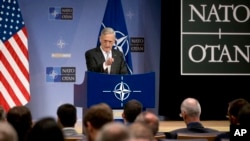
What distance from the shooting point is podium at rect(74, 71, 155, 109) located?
7.23 meters

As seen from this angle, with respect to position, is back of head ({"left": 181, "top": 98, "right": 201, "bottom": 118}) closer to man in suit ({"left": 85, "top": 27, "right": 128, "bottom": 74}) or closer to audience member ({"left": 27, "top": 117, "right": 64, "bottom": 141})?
man in suit ({"left": 85, "top": 27, "right": 128, "bottom": 74})

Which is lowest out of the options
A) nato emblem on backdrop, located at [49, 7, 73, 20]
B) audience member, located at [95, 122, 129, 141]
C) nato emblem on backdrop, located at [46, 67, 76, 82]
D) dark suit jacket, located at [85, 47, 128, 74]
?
audience member, located at [95, 122, 129, 141]

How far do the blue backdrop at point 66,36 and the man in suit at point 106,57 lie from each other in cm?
248

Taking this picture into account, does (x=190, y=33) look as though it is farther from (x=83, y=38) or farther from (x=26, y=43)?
(x=26, y=43)

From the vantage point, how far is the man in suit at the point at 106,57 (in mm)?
7965

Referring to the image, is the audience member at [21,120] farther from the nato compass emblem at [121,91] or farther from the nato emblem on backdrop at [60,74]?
the nato emblem on backdrop at [60,74]

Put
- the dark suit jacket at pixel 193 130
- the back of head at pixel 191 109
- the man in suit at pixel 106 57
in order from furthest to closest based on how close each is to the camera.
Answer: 1. the man in suit at pixel 106 57
2. the back of head at pixel 191 109
3. the dark suit jacket at pixel 193 130

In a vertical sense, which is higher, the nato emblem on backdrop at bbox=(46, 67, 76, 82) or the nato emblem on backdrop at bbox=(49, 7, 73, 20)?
the nato emblem on backdrop at bbox=(49, 7, 73, 20)

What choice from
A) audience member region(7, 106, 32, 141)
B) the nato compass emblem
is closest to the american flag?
the nato compass emblem

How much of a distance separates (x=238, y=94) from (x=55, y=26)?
3.54 metres

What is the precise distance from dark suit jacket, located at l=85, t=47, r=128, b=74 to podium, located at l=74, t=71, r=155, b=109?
22.5 inches

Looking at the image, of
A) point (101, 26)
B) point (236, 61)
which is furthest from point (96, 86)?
point (236, 61)

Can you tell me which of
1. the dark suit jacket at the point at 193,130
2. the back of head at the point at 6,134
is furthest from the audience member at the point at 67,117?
the back of head at the point at 6,134

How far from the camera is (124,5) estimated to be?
1074 cm
